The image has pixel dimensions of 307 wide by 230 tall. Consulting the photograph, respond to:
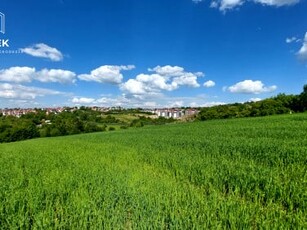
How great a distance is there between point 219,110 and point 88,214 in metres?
98.8

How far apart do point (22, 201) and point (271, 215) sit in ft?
17.3

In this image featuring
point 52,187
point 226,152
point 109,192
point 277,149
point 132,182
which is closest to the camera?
point 109,192

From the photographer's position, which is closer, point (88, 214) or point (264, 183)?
point (88, 214)

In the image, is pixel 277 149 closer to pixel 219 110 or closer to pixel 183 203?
pixel 183 203

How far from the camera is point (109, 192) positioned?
21.2ft

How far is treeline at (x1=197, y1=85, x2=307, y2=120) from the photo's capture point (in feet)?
263

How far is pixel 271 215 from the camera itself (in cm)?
492

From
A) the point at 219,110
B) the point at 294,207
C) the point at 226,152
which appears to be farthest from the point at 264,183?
the point at 219,110

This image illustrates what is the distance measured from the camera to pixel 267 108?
8425 centimetres

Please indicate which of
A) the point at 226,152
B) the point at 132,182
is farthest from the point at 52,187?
the point at 226,152

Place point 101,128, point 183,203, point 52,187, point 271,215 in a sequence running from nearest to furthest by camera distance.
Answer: point 271,215, point 183,203, point 52,187, point 101,128

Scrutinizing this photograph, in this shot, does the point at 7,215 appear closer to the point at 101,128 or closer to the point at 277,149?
the point at 277,149

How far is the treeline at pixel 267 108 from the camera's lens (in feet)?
263

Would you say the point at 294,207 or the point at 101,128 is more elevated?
the point at 294,207
